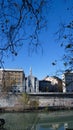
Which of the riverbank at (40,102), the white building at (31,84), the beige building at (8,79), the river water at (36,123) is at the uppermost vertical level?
the white building at (31,84)

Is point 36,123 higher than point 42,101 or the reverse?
the reverse

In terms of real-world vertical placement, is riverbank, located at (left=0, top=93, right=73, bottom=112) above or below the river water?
above

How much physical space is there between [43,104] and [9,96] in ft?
23.7

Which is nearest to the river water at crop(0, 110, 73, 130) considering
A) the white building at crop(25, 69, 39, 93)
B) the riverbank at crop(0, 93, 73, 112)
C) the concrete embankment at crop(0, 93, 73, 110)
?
the riverbank at crop(0, 93, 73, 112)

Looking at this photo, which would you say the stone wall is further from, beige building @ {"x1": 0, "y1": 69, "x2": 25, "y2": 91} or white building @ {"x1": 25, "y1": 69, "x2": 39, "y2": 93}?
white building @ {"x1": 25, "y1": 69, "x2": 39, "y2": 93}

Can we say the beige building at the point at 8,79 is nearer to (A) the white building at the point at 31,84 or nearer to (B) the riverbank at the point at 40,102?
(A) the white building at the point at 31,84

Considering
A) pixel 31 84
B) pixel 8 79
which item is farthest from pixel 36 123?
pixel 31 84

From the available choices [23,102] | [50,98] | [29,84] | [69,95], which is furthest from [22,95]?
[29,84]

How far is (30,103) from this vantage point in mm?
57562

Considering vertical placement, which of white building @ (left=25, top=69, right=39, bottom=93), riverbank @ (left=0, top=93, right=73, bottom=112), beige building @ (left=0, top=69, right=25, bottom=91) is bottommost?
riverbank @ (left=0, top=93, right=73, bottom=112)

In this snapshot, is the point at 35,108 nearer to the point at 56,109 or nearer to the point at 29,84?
the point at 56,109

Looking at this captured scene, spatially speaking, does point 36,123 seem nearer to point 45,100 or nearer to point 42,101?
point 42,101

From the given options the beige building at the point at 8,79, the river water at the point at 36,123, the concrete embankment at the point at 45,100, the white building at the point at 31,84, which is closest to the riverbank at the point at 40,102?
the concrete embankment at the point at 45,100

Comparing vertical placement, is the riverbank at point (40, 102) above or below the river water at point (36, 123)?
above
